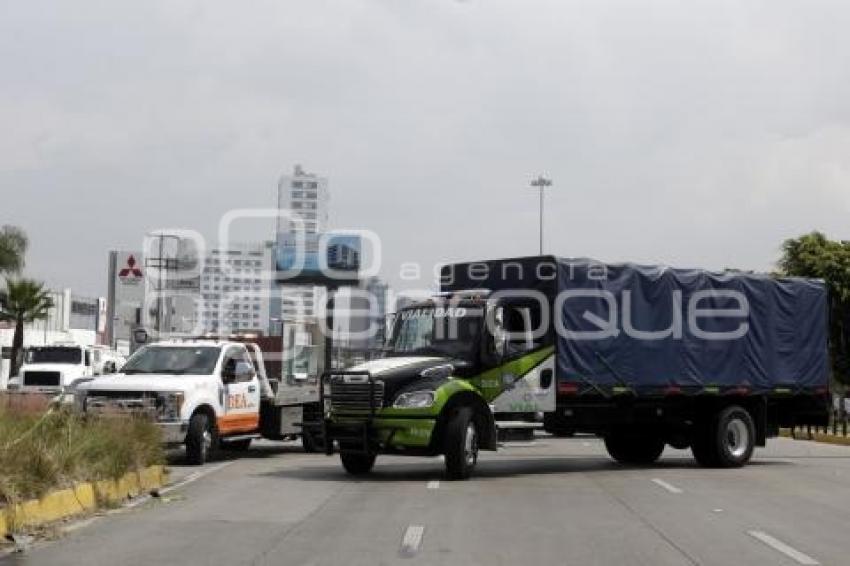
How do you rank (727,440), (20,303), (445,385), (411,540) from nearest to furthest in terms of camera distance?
(411,540) < (445,385) < (727,440) < (20,303)

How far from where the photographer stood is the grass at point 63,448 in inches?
436

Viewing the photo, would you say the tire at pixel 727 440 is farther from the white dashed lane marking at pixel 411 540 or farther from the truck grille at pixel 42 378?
the truck grille at pixel 42 378

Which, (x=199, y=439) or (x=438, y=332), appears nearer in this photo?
(x=438, y=332)

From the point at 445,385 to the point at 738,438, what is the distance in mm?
7080

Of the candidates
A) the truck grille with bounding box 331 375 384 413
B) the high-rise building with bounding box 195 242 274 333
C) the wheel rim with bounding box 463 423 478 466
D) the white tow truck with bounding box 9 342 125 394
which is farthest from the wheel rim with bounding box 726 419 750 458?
the high-rise building with bounding box 195 242 274 333

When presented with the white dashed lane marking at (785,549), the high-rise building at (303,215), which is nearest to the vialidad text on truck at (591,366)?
the white dashed lane marking at (785,549)

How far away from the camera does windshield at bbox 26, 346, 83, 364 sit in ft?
106

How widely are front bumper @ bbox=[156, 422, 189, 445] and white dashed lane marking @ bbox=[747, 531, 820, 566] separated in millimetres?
10417

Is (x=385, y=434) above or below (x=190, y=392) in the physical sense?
below

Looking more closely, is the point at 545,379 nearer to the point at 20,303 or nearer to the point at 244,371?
the point at 244,371

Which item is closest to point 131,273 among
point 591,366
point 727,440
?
point 591,366

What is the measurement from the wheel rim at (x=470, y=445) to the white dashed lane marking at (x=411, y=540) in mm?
5022

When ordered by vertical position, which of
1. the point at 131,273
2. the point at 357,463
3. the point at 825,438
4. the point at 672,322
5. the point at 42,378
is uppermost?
the point at 131,273

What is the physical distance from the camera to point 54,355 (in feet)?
107
